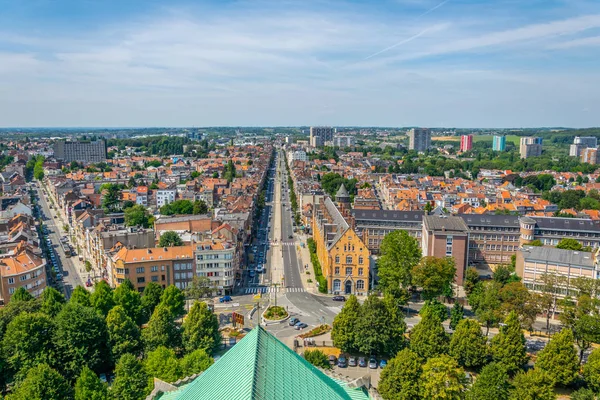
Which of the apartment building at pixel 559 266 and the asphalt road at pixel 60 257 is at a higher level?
the apartment building at pixel 559 266

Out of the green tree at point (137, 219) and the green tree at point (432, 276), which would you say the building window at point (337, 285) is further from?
the green tree at point (137, 219)

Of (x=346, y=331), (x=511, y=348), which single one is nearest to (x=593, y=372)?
(x=511, y=348)

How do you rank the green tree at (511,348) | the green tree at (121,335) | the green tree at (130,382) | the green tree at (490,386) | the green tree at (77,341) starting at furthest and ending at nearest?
the green tree at (121,335), the green tree at (511,348), the green tree at (77,341), the green tree at (130,382), the green tree at (490,386)

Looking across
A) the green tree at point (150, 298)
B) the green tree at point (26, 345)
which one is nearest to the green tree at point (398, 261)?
the green tree at point (150, 298)

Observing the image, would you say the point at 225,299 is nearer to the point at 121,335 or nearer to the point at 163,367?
the point at 121,335

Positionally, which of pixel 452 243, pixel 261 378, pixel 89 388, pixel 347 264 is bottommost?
pixel 89 388

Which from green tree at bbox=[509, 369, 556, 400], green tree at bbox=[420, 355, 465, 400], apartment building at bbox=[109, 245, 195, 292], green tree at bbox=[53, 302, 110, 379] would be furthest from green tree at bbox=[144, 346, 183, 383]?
green tree at bbox=[509, 369, 556, 400]

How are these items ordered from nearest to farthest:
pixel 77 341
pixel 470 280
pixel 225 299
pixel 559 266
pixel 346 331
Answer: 1. pixel 77 341
2. pixel 346 331
3. pixel 559 266
4. pixel 470 280
5. pixel 225 299

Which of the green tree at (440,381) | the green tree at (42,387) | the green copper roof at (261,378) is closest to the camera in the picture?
the green copper roof at (261,378)
